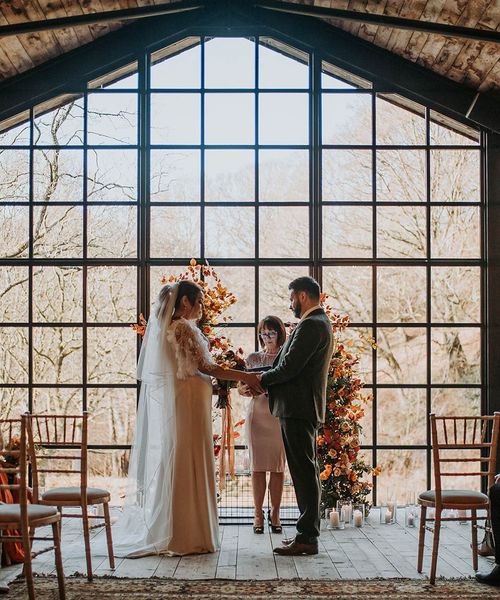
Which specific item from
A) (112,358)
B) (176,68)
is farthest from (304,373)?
(176,68)

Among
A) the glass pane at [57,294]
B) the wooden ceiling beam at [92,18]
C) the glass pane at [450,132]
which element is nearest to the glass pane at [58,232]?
the glass pane at [57,294]

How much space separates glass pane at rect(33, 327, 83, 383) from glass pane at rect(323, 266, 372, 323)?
7.53 ft

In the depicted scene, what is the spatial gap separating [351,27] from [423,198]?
168cm

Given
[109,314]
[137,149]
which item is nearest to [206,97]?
[137,149]

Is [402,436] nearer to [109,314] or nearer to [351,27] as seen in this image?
[109,314]

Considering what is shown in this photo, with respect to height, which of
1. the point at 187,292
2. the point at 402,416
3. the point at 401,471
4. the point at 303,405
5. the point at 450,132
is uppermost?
the point at 450,132

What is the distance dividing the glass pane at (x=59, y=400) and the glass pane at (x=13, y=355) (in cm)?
22

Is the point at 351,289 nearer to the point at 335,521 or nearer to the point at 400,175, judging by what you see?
the point at 400,175

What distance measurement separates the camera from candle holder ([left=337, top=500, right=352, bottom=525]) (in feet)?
21.8

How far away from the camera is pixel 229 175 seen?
7.68m

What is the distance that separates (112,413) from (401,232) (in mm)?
3066

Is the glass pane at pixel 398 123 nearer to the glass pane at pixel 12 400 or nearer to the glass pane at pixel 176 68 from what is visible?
the glass pane at pixel 176 68

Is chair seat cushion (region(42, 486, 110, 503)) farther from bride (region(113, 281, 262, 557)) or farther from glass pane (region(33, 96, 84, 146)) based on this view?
glass pane (region(33, 96, 84, 146))

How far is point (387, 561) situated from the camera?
5.37m
